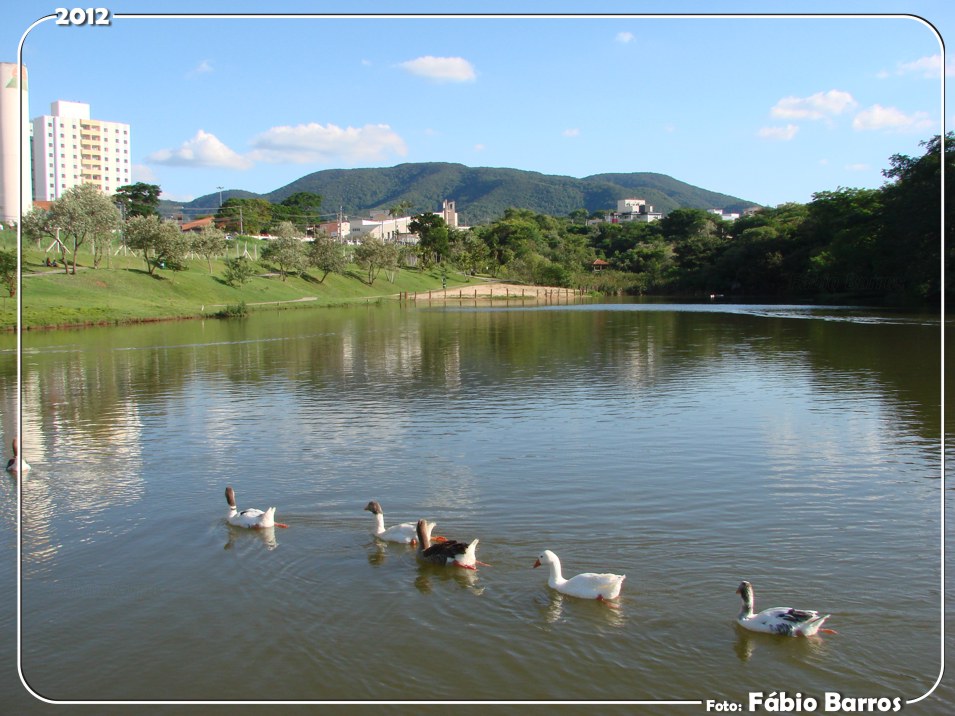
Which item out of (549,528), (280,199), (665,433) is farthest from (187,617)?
(280,199)

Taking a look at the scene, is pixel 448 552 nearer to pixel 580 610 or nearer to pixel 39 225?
pixel 580 610

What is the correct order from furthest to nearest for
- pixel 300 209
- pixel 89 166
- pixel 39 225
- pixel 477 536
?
pixel 300 209
pixel 89 166
pixel 39 225
pixel 477 536

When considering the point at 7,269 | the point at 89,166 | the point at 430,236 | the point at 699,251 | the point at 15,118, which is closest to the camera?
the point at 15,118

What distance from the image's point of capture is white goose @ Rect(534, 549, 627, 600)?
346 inches

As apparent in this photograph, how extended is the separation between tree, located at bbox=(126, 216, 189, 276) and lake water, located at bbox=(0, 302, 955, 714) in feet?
141

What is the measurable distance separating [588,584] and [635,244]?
5499 inches

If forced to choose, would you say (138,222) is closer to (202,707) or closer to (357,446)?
(357,446)

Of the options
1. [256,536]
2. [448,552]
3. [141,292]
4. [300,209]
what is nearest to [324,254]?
[141,292]

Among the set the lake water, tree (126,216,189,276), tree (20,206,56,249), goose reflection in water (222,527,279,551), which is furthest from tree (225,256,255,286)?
goose reflection in water (222,527,279,551)

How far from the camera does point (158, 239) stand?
65750 millimetres

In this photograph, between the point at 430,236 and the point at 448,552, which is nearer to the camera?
the point at 448,552

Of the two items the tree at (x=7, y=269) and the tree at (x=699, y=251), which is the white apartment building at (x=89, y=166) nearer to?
the tree at (x=7, y=269)

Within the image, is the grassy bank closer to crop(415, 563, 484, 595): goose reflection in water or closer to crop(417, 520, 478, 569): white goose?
crop(417, 520, 478, 569): white goose

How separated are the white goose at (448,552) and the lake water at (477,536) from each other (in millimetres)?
145
